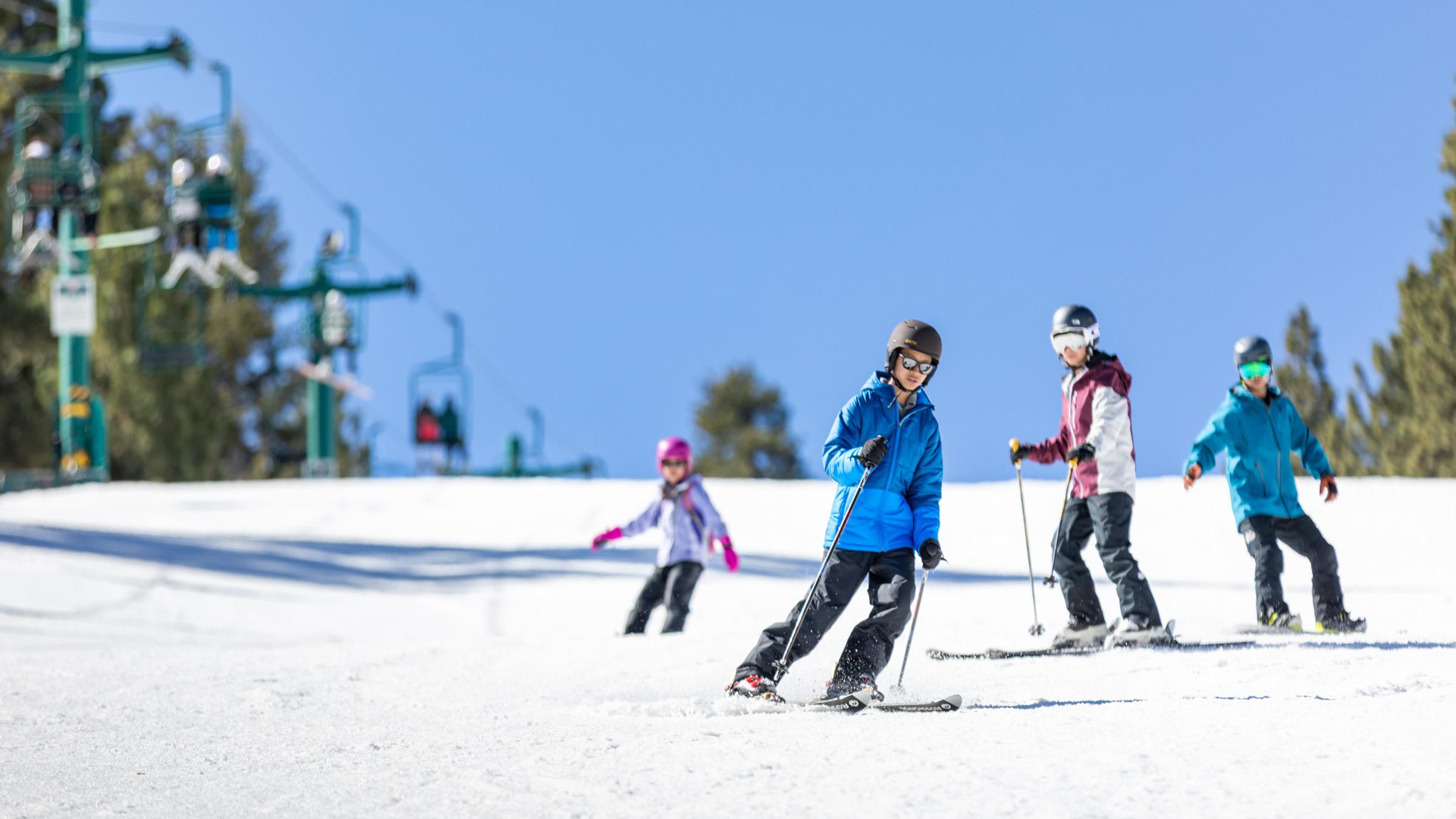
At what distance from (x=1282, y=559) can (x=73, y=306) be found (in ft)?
79.9

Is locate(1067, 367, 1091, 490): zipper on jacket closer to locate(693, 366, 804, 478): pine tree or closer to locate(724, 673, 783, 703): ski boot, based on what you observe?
locate(724, 673, 783, 703): ski boot

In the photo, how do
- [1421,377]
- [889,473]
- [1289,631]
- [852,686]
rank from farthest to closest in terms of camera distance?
[1421,377], [1289,631], [889,473], [852,686]

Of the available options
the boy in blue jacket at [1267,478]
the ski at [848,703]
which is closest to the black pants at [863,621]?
the ski at [848,703]

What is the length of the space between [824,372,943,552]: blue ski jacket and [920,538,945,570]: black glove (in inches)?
4.3

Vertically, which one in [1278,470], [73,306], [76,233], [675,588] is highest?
[76,233]

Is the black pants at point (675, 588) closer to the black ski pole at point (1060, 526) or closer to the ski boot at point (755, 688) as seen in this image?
the black ski pole at point (1060, 526)

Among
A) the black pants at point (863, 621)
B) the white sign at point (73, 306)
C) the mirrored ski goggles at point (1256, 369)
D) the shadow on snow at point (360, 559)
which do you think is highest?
the white sign at point (73, 306)

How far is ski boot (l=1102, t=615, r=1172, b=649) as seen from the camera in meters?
7.14

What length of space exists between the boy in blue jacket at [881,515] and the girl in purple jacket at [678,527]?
142 inches

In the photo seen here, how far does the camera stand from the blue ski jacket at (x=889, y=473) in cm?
559

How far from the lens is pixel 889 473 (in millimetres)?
5590

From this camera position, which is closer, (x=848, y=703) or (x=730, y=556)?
(x=848, y=703)

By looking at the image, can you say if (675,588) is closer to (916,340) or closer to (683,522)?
(683,522)

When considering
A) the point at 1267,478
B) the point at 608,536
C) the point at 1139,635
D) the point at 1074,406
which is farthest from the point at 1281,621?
the point at 608,536
